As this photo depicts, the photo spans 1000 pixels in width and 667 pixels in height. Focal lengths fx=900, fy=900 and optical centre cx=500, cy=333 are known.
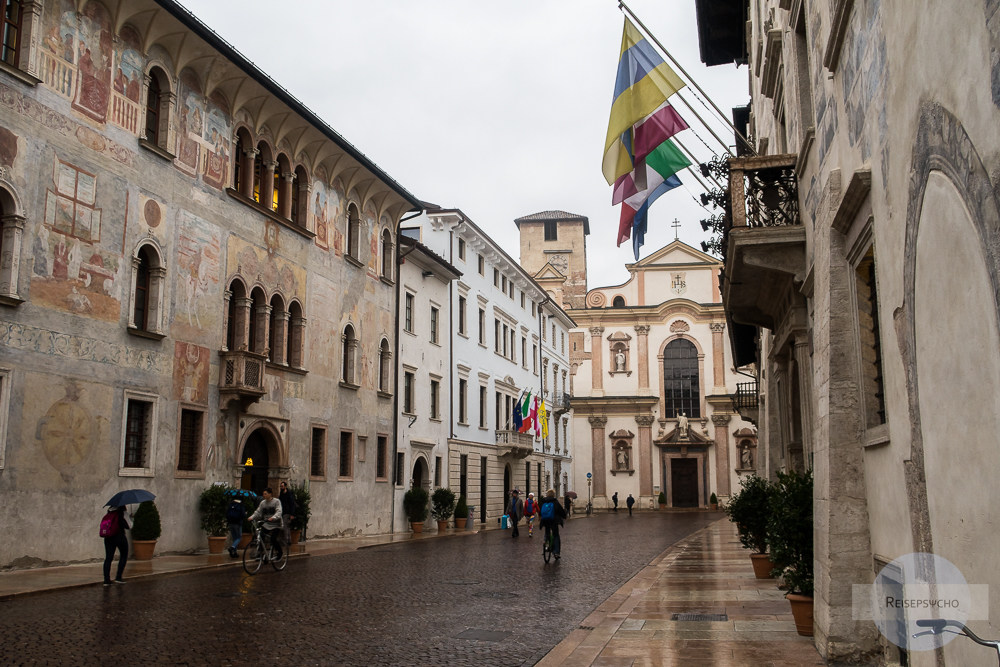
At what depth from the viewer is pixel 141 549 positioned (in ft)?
63.5

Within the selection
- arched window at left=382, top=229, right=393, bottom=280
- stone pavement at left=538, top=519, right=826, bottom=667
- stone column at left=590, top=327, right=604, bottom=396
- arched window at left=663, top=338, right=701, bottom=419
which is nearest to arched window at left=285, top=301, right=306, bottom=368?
arched window at left=382, top=229, right=393, bottom=280

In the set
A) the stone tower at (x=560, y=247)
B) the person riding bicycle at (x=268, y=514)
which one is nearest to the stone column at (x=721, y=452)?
the stone tower at (x=560, y=247)

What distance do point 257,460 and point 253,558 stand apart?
8.12 m

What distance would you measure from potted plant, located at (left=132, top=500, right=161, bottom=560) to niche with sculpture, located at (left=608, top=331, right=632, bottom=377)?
48850 millimetres

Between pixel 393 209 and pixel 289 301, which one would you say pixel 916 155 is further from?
pixel 393 209

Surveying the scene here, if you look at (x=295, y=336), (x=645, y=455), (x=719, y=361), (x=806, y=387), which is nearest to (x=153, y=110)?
(x=295, y=336)

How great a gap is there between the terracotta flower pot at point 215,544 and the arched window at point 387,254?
13.3 metres

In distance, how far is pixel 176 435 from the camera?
21141mm

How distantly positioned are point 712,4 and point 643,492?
45.3 m

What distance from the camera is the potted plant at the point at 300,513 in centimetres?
2427

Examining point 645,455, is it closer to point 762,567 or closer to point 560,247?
point 560,247

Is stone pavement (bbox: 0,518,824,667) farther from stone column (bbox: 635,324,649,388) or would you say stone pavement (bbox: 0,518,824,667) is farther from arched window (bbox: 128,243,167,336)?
stone column (bbox: 635,324,649,388)

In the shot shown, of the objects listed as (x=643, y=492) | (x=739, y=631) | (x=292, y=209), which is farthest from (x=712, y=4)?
(x=643, y=492)

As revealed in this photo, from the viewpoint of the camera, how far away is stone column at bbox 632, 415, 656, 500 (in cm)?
6341
